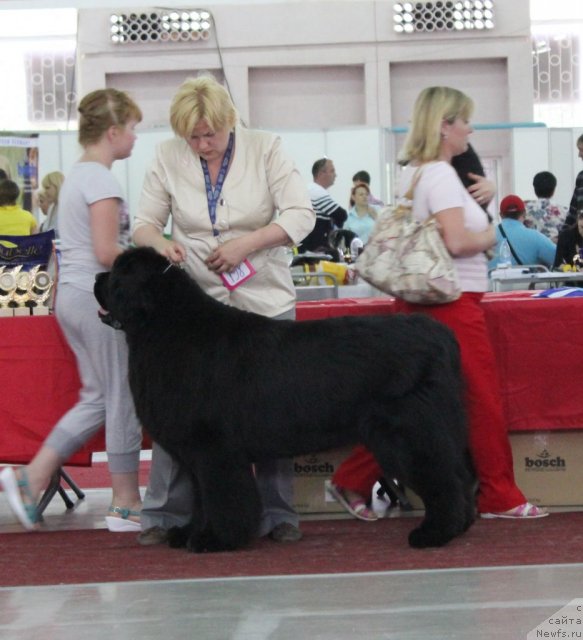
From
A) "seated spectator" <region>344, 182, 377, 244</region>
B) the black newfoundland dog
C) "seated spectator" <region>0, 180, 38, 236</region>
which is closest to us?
the black newfoundland dog

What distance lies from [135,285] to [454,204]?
41.8 inches

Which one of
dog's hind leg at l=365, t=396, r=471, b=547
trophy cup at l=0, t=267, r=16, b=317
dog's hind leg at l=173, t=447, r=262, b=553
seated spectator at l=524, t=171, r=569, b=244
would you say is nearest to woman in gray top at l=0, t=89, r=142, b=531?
trophy cup at l=0, t=267, r=16, b=317

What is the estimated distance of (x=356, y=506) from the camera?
164 inches

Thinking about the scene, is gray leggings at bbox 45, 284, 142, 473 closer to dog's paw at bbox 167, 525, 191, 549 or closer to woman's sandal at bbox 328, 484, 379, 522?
dog's paw at bbox 167, 525, 191, 549

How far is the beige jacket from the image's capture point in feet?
12.3

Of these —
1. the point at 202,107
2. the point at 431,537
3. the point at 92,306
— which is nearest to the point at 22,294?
the point at 92,306

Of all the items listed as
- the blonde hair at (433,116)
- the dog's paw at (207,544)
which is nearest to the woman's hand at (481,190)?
the blonde hair at (433,116)

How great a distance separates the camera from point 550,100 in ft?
54.8

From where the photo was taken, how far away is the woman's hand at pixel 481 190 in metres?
3.90

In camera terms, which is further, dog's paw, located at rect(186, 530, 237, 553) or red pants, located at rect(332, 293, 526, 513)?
red pants, located at rect(332, 293, 526, 513)

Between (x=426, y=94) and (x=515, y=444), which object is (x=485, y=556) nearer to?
(x=515, y=444)

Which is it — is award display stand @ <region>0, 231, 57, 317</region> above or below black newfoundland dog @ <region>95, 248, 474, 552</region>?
above

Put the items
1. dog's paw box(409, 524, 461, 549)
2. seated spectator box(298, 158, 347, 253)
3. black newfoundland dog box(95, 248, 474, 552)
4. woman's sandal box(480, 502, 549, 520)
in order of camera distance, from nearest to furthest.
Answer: black newfoundland dog box(95, 248, 474, 552) < dog's paw box(409, 524, 461, 549) < woman's sandal box(480, 502, 549, 520) < seated spectator box(298, 158, 347, 253)

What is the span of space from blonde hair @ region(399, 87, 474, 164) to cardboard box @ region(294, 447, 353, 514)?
1161 millimetres
